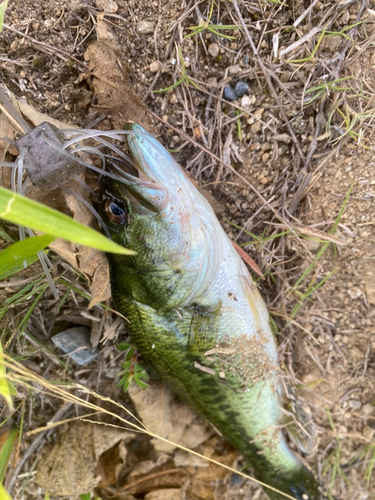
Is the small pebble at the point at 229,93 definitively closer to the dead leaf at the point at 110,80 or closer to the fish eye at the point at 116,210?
the dead leaf at the point at 110,80

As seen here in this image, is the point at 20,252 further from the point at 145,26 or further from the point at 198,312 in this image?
the point at 145,26

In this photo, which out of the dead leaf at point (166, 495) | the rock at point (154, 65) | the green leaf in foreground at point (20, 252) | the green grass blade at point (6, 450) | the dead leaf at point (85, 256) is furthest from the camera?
the dead leaf at point (166, 495)

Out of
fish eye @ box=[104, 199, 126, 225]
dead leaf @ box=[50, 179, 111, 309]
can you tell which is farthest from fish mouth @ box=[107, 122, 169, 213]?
dead leaf @ box=[50, 179, 111, 309]

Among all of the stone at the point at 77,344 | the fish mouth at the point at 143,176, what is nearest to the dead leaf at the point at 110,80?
the fish mouth at the point at 143,176

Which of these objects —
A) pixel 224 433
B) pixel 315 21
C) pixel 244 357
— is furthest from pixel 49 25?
pixel 224 433

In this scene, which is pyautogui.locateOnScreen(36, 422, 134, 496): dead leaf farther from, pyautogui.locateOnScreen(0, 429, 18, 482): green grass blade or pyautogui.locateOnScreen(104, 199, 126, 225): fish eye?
pyautogui.locateOnScreen(104, 199, 126, 225): fish eye

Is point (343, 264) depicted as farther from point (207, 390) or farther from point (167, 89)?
point (167, 89)
